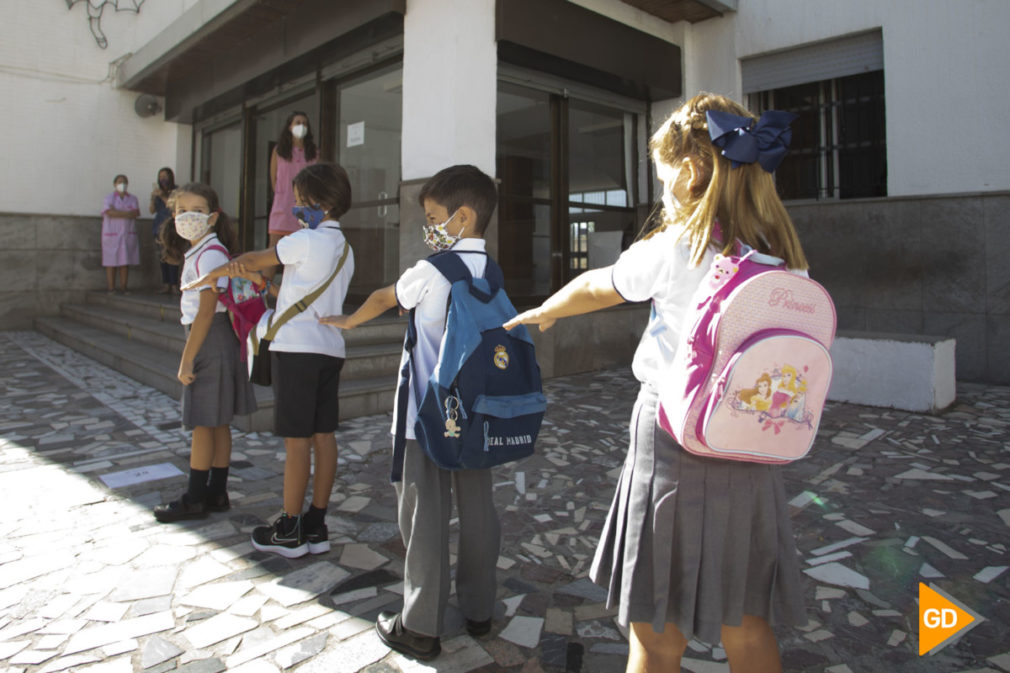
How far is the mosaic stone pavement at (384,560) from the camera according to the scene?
2281 mm

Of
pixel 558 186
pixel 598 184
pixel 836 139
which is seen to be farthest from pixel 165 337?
pixel 836 139

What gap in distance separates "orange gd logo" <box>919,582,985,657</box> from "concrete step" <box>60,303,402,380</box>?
4.19m

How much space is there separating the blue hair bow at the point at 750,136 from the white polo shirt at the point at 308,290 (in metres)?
1.81

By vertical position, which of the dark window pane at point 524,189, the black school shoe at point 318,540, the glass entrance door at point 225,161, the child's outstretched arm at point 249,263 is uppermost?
the glass entrance door at point 225,161

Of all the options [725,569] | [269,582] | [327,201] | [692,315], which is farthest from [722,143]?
[269,582]

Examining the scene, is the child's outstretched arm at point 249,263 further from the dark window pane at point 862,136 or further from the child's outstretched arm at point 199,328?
the dark window pane at point 862,136

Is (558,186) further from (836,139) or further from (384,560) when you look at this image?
(384,560)

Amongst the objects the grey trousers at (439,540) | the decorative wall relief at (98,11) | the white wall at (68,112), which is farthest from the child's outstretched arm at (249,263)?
the decorative wall relief at (98,11)

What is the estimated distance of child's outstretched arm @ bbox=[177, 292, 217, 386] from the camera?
10.5ft

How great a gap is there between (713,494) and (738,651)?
1.37 ft

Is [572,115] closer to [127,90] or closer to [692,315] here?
[692,315]

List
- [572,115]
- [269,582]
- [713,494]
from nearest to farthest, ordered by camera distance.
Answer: [713,494] < [269,582] < [572,115]

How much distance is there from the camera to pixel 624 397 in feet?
20.9

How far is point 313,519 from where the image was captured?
310 cm
